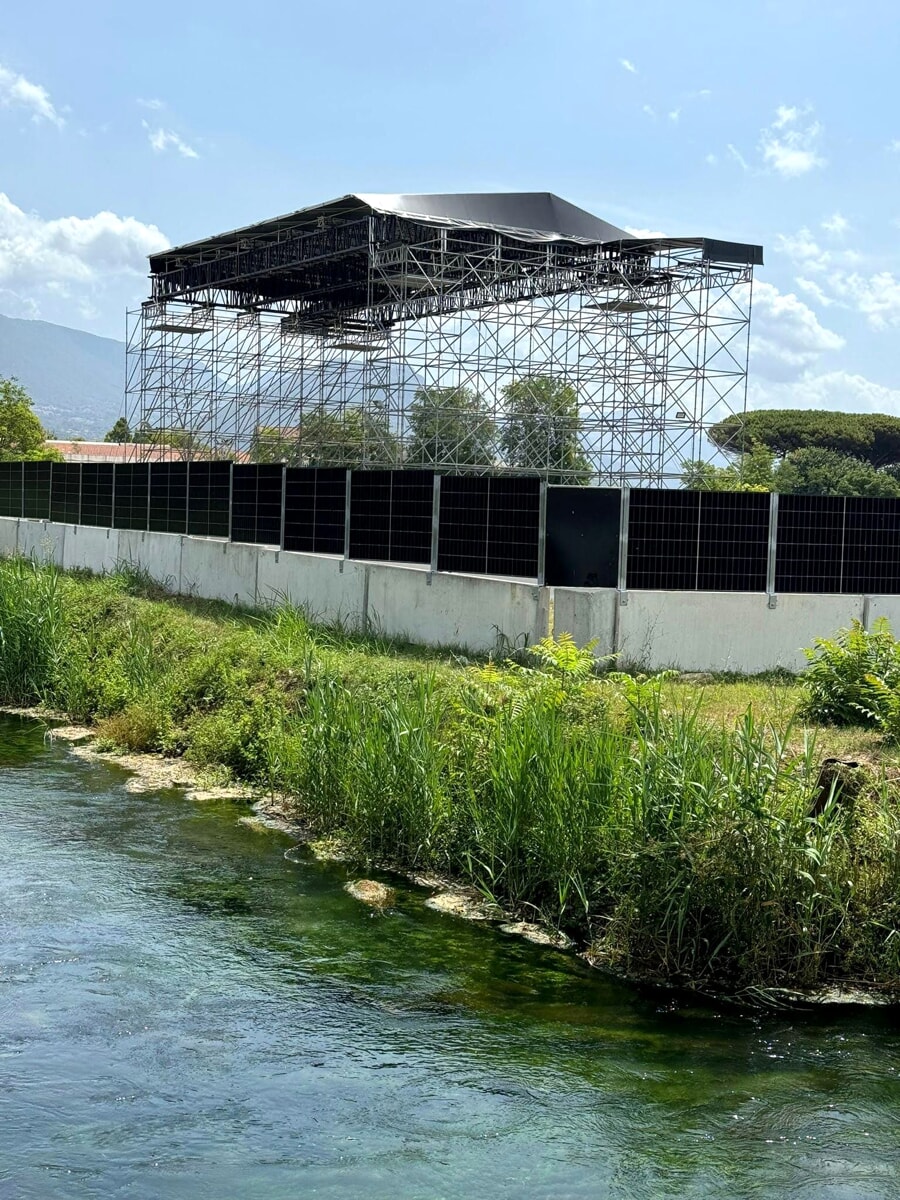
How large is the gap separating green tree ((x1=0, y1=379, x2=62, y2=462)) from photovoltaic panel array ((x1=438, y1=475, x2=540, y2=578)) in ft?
144

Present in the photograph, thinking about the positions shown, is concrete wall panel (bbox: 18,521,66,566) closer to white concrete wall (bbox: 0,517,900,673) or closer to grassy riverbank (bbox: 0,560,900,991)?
white concrete wall (bbox: 0,517,900,673)

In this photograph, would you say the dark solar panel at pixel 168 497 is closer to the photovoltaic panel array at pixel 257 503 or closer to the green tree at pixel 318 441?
the photovoltaic panel array at pixel 257 503

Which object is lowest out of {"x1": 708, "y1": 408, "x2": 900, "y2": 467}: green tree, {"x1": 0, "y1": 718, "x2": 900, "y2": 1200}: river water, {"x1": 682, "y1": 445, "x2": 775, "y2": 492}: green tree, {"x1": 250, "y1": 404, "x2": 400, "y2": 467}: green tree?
{"x1": 0, "y1": 718, "x2": 900, "y2": 1200}: river water

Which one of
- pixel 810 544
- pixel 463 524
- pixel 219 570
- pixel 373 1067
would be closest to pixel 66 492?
pixel 219 570

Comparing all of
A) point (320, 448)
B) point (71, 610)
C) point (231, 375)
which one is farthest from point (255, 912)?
point (231, 375)

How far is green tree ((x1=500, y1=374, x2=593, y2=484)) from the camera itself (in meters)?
40.4

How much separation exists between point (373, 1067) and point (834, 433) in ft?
227

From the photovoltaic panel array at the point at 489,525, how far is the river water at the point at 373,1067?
5.66m

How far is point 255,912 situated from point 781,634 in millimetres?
7333

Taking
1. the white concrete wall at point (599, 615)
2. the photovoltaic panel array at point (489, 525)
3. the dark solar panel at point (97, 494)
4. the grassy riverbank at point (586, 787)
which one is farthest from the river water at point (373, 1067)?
the dark solar panel at point (97, 494)

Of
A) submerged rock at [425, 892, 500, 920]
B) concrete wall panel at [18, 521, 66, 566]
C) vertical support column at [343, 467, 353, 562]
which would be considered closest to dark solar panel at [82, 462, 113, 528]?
concrete wall panel at [18, 521, 66, 566]

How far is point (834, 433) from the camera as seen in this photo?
72500 millimetres

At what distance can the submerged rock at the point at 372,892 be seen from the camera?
10.3 meters

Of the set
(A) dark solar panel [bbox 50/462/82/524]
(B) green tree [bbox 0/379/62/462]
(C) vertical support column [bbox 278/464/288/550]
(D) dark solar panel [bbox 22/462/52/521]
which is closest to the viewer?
(C) vertical support column [bbox 278/464/288/550]
